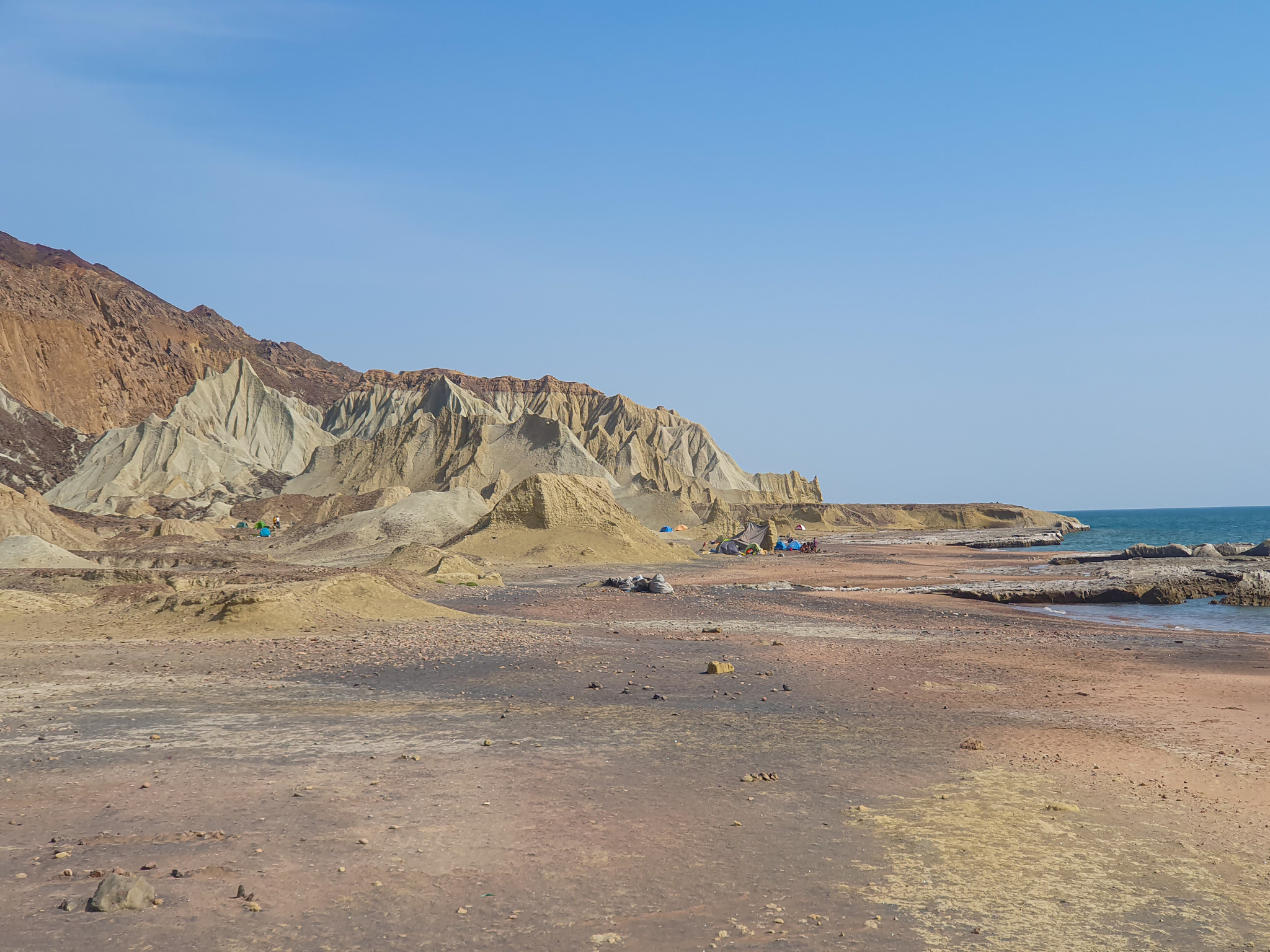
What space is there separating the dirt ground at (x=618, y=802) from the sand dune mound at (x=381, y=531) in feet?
109

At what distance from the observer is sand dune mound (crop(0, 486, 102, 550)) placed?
39.2 meters

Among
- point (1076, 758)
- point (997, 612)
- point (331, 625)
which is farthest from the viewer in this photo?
point (997, 612)

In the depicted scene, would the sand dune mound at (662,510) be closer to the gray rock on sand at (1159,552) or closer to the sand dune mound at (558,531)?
the sand dune mound at (558,531)

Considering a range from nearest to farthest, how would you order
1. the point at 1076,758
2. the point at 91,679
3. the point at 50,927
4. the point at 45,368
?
the point at 50,927, the point at 1076,758, the point at 91,679, the point at 45,368

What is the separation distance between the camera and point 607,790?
26.9 feet

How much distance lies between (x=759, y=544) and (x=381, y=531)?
88.8 ft

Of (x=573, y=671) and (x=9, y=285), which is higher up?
(x=9, y=285)

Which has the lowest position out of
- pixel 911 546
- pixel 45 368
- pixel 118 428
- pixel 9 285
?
pixel 911 546

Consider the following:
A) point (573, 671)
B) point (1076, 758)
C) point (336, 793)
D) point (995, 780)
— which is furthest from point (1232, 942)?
Answer: point (573, 671)

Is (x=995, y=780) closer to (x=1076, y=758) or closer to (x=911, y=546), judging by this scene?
(x=1076, y=758)

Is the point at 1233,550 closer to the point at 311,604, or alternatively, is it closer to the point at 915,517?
the point at 311,604

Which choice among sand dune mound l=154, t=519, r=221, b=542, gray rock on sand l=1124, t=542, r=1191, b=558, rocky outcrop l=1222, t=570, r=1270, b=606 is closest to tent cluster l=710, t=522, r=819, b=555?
gray rock on sand l=1124, t=542, r=1191, b=558

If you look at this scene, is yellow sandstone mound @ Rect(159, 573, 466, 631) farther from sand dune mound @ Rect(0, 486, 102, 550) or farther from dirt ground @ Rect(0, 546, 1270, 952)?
sand dune mound @ Rect(0, 486, 102, 550)

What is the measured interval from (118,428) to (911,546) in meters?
84.2
